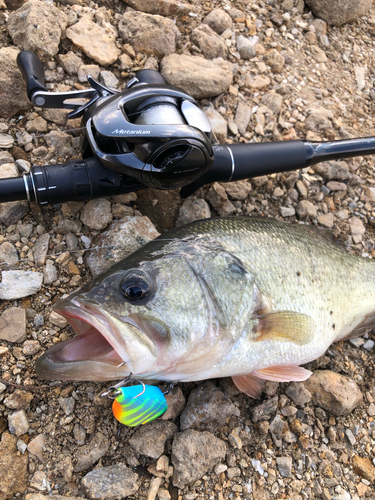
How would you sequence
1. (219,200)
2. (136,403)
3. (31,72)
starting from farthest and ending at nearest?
(219,200)
(31,72)
(136,403)

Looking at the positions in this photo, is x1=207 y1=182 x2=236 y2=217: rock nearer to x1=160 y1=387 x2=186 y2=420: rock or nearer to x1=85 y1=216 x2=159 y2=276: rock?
x1=85 y1=216 x2=159 y2=276: rock

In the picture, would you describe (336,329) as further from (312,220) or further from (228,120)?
(228,120)

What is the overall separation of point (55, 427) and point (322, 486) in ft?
5.37

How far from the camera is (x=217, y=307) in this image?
2162mm

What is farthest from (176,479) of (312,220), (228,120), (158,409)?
(228,120)

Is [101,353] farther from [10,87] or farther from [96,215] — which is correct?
[10,87]

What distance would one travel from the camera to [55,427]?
2.26 metres

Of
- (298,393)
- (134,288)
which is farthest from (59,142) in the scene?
(298,393)

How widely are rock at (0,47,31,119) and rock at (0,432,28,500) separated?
210 cm

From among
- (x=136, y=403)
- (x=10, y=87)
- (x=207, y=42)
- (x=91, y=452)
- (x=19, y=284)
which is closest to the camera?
(x=136, y=403)

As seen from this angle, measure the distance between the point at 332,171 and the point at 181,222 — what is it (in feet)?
4.79

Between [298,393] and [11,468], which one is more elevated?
[11,468]

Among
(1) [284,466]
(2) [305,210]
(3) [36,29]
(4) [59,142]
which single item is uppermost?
(3) [36,29]

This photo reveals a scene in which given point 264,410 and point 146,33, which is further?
point 146,33
